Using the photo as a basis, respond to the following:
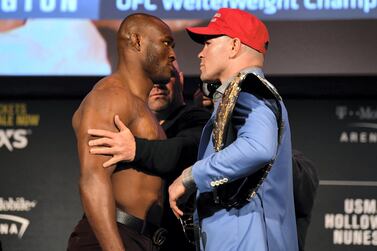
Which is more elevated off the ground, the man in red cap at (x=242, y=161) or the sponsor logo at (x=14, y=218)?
the man in red cap at (x=242, y=161)

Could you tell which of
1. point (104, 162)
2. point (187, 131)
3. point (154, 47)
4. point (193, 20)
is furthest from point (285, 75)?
point (104, 162)

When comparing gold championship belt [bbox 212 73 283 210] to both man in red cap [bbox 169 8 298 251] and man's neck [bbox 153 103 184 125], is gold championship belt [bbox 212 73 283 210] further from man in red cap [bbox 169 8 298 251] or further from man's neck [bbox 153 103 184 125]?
man's neck [bbox 153 103 184 125]

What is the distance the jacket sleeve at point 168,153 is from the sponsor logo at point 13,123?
64.6 inches

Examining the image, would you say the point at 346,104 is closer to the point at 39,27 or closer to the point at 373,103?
the point at 373,103

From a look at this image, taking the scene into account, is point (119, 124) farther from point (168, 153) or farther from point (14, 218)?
point (14, 218)

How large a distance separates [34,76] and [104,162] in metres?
1.80

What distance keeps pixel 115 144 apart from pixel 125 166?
125 millimetres

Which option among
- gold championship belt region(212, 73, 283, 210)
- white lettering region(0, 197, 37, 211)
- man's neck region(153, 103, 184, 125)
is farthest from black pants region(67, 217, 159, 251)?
white lettering region(0, 197, 37, 211)

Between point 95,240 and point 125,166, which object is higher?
point 125,166

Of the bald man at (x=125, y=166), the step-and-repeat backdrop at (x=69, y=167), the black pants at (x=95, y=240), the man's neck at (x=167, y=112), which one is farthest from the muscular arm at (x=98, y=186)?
the step-and-repeat backdrop at (x=69, y=167)

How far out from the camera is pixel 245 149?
2283 millimetres

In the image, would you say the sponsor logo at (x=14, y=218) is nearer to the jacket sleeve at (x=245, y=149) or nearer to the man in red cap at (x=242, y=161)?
the man in red cap at (x=242, y=161)

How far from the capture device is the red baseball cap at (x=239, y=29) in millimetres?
2521

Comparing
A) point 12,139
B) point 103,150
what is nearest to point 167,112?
point 103,150
